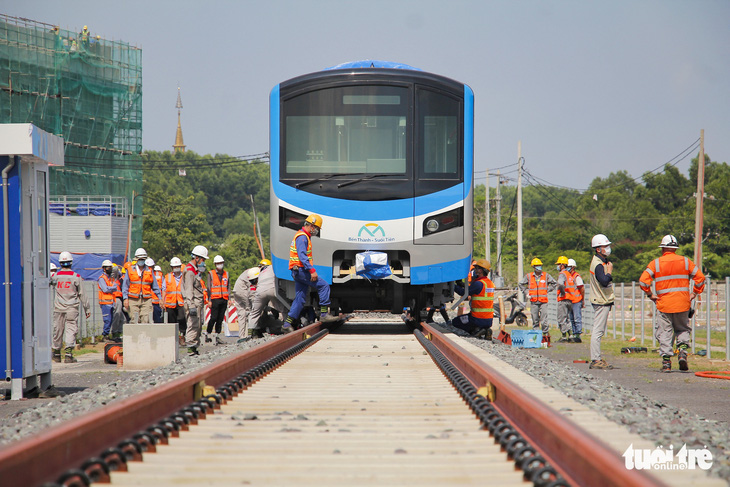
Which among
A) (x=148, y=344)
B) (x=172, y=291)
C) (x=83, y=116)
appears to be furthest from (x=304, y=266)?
(x=83, y=116)

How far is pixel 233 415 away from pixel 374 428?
0.93m

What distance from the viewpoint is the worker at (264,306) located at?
48.4 feet

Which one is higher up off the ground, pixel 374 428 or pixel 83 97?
pixel 83 97

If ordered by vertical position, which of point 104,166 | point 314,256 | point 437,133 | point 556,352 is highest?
point 104,166

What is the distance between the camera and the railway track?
11.0 feet

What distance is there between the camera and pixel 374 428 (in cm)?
474

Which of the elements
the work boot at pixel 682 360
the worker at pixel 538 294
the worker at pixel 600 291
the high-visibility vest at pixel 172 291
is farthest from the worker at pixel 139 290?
the work boot at pixel 682 360

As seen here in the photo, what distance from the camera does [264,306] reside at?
15.1 meters

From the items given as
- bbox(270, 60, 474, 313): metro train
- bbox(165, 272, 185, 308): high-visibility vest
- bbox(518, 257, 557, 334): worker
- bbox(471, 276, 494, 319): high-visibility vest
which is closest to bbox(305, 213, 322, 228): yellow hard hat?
bbox(270, 60, 474, 313): metro train

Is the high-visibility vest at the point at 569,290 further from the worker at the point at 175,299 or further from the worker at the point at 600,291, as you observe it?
the worker at the point at 175,299

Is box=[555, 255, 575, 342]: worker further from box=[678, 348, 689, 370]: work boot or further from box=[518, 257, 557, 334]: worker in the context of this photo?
box=[678, 348, 689, 370]: work boot

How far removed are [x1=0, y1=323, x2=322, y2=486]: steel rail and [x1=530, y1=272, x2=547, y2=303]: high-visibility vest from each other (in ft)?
50.6

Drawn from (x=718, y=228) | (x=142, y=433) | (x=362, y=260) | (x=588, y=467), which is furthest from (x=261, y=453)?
(x=718, y=228)

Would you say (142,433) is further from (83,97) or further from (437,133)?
(83,97)
